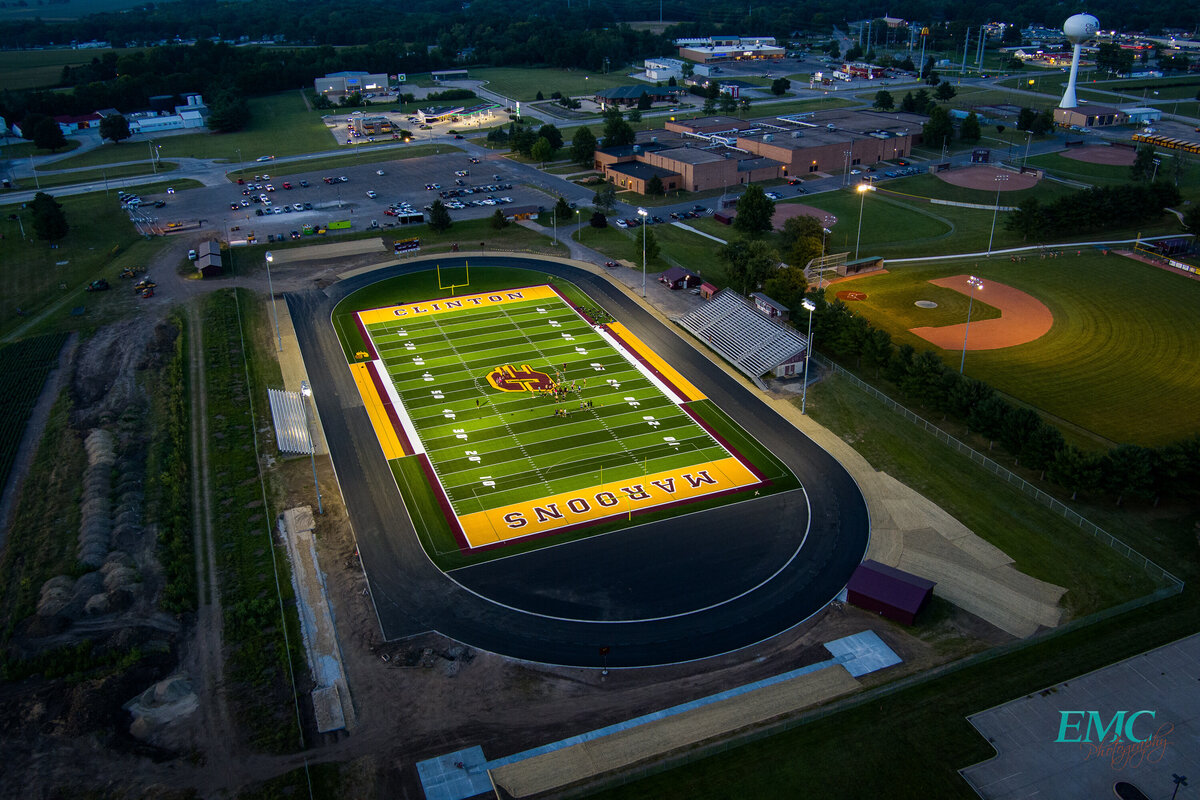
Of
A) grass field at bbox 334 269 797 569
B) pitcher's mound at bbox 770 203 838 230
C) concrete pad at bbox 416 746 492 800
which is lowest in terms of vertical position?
concrete pad at bbox 416 746 492 800

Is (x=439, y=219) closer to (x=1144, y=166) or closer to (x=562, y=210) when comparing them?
(x=562, y=210)

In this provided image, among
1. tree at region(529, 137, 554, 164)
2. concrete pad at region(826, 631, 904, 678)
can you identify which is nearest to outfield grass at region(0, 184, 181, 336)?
tree at region(529, 137, 554, 164)

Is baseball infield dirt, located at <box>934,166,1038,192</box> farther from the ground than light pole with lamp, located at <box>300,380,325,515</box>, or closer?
farther from the ground

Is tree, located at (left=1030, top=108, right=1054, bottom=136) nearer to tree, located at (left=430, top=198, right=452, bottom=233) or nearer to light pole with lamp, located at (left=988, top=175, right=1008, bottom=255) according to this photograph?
light pole with lamp, located at (left=988, top=175, right=1008, bottom=255)

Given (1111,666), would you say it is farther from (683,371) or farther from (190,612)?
(190,612)

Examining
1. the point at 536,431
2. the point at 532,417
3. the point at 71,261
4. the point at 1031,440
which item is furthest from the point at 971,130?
the point at 71,261

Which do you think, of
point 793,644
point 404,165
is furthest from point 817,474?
point 404,165

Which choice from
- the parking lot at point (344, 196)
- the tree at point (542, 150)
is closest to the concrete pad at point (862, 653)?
the parking lot at point (344, 196)
